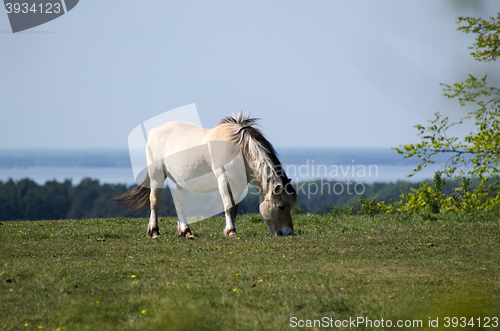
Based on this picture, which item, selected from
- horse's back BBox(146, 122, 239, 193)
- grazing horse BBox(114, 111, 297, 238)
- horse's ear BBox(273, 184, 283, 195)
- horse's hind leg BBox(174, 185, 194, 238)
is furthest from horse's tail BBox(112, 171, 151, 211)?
horse's ear BBox(273, 184, 283, 195)

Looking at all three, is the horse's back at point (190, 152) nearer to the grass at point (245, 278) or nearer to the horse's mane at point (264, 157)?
the horse's mane at point (264, 157)

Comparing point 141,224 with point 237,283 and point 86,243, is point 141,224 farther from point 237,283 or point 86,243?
point 237,283

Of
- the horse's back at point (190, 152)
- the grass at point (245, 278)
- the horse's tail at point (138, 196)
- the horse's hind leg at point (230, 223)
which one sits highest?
the horse's back at point (190, 152)

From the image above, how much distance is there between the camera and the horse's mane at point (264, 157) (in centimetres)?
1052

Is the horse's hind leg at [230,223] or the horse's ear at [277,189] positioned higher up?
the horse's ear at [277,189]

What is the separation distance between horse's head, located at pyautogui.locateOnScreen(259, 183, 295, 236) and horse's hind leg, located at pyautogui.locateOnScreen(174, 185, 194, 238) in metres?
1.97

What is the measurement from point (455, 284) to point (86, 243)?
7468mm

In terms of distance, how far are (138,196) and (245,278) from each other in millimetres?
7178

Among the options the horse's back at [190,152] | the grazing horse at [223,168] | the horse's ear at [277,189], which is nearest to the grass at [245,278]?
the grazing horse at [223,168]

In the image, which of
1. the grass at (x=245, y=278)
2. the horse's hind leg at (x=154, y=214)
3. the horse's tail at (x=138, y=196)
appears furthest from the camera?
the horse's tail at (x=138, y=196)

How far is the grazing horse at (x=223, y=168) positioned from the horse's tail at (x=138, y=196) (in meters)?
0.20

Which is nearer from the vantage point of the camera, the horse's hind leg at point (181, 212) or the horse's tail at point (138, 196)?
the horse's hind leg at point (181, 212)

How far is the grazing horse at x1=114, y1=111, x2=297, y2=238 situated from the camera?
34.9ft

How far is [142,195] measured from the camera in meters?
13.3
